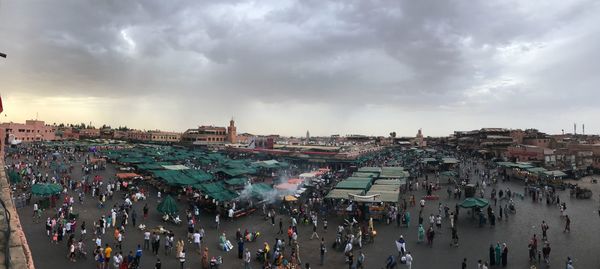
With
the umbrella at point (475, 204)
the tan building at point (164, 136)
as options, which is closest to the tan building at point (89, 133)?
the tan building at point (164, 136)

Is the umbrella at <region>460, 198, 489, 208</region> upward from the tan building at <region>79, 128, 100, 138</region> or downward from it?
downward

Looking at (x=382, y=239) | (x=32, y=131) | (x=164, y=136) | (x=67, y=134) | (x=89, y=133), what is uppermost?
(x=32, y=131)

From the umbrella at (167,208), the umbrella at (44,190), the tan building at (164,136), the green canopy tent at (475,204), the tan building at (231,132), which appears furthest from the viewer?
the tan building at (164,136)

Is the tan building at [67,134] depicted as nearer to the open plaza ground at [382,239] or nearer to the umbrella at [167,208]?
the open plaza ground at [382,239]

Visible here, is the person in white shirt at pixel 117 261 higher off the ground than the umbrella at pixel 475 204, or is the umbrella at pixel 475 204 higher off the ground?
the umbrella at pixel 475 204

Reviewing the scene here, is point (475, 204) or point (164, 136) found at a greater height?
point (164, 136)

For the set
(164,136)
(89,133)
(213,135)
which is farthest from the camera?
(164,136)

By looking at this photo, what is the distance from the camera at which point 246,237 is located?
16.9m

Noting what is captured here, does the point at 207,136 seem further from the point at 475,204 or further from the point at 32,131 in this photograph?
the point at 475,204

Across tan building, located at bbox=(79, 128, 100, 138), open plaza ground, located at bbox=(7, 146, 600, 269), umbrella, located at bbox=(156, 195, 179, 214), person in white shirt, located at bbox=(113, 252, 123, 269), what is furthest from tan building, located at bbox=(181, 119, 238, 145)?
person in white shirt, located at bbox=(113, 252, 123, 269)

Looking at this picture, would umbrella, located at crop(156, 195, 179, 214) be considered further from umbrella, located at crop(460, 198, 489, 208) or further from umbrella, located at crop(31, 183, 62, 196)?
umbrella, located at crop(460, 198, 489, 208)

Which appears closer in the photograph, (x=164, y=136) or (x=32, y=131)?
(x=32, y=131)

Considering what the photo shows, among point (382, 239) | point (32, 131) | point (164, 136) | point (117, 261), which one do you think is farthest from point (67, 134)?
point (382, 239)

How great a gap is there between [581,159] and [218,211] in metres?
52.7
